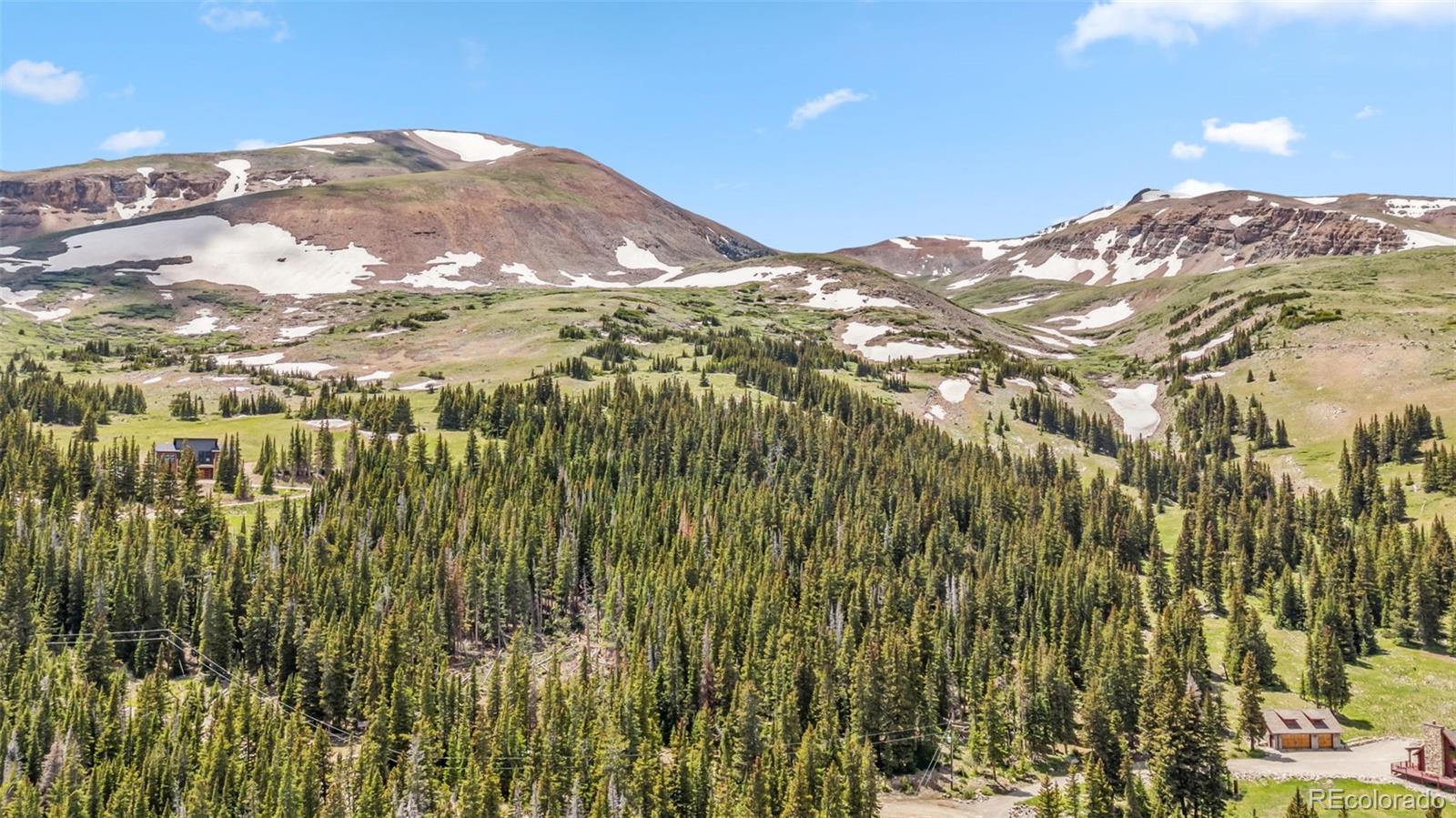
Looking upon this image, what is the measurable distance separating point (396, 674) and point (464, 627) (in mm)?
25901

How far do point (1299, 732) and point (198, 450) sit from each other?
162 m

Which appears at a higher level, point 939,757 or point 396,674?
point 396,674

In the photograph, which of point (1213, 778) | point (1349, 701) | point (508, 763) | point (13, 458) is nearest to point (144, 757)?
point (508, 763)

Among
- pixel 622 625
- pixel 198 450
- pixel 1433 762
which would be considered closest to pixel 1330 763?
pixel 1433 762

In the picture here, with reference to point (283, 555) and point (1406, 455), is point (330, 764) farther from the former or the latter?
point (1406, 455)

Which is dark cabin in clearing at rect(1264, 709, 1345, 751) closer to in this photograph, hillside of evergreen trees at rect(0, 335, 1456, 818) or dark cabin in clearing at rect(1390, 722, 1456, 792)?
hillside of evergreen trees at rect(0, 335, 1456, 818)

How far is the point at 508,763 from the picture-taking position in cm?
8875

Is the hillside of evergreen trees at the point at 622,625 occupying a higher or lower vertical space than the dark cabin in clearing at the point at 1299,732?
higher

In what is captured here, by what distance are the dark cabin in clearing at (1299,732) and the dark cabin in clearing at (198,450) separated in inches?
6048

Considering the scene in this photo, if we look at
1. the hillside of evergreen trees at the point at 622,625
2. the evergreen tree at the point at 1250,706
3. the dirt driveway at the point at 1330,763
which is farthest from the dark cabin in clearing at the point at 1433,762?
the hillside of evergreen trees at the point at 622,625

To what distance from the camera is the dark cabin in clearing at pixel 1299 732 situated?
99.6m

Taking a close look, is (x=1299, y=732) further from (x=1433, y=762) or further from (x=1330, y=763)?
(x=1433, y=762)

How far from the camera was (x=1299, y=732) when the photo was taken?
9981 centimetres

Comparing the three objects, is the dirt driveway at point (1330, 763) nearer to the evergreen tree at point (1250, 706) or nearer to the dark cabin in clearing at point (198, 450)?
the evergreen tree at point (1250, 706)
